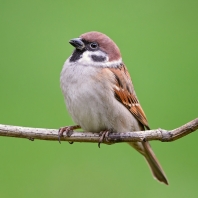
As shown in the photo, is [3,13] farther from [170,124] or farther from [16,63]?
[170,124]

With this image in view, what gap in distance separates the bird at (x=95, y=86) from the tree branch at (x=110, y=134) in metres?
0.08

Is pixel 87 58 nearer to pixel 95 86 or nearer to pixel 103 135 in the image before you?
pixel 95 86

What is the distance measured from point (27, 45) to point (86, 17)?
1.81 ft

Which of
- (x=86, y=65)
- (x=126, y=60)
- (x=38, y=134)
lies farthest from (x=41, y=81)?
(x=38, y=134)

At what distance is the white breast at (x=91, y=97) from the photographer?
3.91 m

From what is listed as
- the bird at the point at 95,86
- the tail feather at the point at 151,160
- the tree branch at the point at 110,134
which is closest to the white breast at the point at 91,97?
the bird at the point at 95,86

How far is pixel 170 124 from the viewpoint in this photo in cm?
479

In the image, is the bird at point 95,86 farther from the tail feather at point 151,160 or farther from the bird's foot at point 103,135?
the tail feather at point 151,160

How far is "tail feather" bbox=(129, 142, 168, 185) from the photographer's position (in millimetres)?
4359

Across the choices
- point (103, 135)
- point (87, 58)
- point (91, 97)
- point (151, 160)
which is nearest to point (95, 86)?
point (91, 97)

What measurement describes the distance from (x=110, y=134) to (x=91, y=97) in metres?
0.25

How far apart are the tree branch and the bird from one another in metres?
0.08

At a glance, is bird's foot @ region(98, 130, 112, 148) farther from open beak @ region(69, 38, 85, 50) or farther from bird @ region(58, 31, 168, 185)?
open beak @ region(69, 38, 85, 50)

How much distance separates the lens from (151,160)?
4.45m
